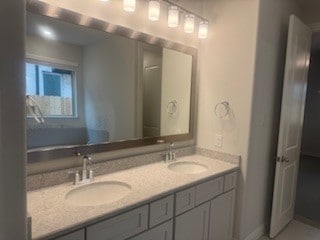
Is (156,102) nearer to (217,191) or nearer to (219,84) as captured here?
(219,84)

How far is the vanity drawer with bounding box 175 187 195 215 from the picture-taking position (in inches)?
58.2

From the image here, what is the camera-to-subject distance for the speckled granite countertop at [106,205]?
3.22 feet

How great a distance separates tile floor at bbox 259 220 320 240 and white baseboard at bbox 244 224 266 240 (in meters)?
0.05

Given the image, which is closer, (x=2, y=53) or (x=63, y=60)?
(x=2, y=53)

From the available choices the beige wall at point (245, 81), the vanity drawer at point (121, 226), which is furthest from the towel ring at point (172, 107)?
the vanity drawer at point (121, 226)

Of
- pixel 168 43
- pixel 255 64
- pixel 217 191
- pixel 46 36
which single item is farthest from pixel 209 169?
pixel 46 36

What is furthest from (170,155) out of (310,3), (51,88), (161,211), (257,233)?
(310,3)

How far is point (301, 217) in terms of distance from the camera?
2691 millimetres

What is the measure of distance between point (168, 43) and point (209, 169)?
1.14 m

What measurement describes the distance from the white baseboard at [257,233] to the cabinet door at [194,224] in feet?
2.37

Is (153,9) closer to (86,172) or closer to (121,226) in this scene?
(86,172)

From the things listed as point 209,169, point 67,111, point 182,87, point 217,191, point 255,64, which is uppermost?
point 255,64

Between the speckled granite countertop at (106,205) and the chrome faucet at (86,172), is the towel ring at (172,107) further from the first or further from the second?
the chrome faucet at (86,172)

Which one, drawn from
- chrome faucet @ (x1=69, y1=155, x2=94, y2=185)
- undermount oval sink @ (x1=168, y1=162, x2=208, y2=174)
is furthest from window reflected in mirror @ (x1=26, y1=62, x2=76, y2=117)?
undermount oval sink @ (x1=168, y1=162, x2=208, y2=174)
